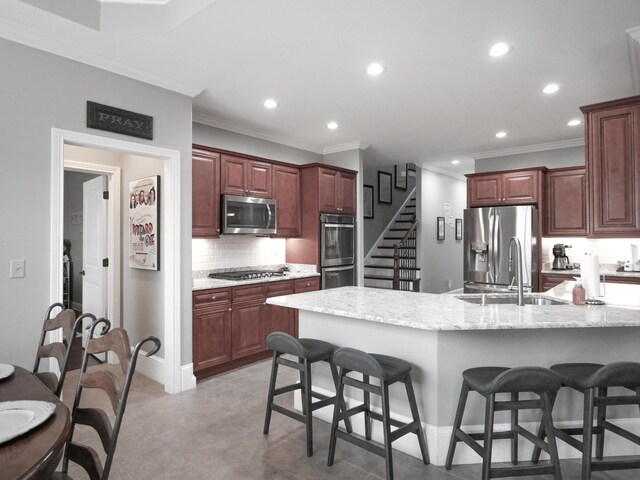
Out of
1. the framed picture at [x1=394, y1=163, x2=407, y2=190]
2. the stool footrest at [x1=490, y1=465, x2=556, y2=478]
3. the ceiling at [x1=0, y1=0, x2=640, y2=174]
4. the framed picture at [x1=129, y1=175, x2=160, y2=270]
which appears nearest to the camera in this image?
the stool footrest at [x1=490, y1=465, x2=556, y2=478]

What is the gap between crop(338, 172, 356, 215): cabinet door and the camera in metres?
5.60

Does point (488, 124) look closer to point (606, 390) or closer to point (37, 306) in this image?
point (606, 390)

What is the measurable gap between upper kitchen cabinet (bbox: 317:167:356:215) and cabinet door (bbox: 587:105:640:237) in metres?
3.07

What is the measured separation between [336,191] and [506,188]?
101 inches

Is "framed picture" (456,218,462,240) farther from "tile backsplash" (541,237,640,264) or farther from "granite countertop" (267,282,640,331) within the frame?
"granite countertop" (267,282,640,331)

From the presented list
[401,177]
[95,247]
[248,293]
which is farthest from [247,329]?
[401,177]

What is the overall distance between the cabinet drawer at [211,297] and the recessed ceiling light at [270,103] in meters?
2.01

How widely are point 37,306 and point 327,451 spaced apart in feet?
7.30

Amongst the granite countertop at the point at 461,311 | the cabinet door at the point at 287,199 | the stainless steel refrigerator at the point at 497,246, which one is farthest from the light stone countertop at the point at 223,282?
the stainless steel refrigerator at the point at 497,246

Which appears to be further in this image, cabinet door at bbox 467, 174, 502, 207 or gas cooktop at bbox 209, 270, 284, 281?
cabinet door at bbox 467, 174, 502, 207

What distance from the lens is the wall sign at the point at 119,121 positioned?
9.75 feet

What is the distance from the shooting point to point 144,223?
3.95m

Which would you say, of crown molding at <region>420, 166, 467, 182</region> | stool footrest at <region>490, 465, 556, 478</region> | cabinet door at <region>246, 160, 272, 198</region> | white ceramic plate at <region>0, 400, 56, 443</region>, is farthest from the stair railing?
white ceramic plate at <region>0, 400, 56, 443</region>

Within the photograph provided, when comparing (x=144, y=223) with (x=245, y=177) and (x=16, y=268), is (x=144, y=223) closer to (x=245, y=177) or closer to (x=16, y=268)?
(x=245, y=177)
